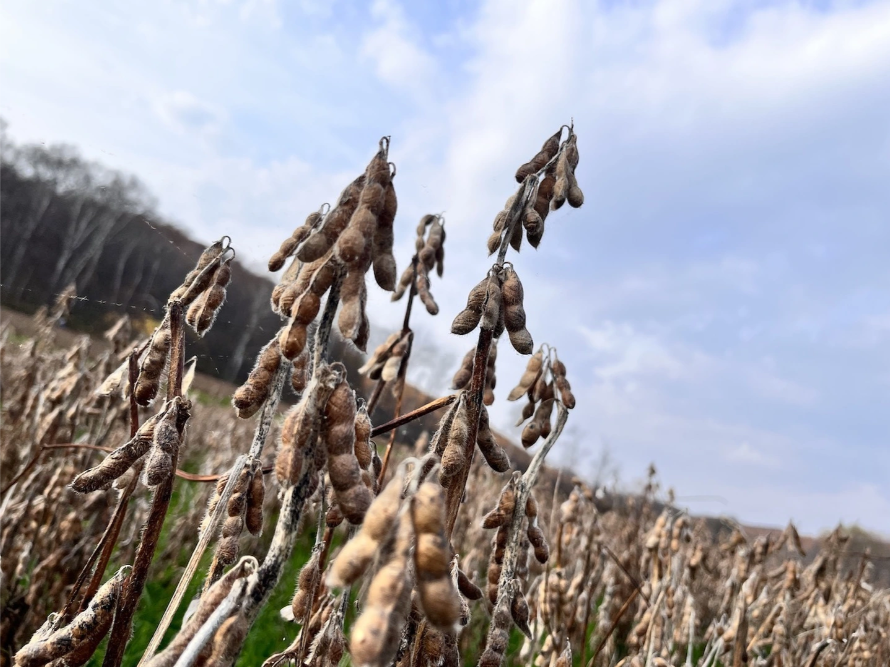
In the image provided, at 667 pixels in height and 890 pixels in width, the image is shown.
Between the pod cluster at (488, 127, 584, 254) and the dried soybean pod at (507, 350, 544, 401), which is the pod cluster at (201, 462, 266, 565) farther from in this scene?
the dried soybean pod at (507, 350, 544, 401)

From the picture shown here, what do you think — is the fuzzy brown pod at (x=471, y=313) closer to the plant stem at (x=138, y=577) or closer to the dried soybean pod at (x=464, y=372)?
the dried soybean pod at (x=464, y=372)

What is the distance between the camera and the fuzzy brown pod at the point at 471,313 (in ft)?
4.39

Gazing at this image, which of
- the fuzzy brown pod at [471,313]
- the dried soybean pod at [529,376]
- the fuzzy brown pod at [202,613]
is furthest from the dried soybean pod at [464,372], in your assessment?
the fuzzy brown pod at [202,613]

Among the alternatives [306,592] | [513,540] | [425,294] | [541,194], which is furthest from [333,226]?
[425,294]

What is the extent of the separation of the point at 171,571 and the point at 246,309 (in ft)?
7.14

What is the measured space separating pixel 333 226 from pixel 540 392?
1025mm

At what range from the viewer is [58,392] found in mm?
2799

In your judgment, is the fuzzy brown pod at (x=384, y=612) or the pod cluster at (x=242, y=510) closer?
the fuzzy brown pod at (x=384, y=612)

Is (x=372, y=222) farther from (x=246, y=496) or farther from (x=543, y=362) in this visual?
(x=543, y=362)

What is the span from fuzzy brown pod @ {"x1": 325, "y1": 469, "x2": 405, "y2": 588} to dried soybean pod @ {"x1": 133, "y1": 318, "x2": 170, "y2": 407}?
32.4 inches

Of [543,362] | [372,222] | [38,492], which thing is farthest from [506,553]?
[38,492]

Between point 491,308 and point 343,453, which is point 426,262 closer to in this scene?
point 491,308

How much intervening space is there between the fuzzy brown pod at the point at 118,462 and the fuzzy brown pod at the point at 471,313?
0.65m

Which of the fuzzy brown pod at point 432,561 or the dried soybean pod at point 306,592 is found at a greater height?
the fuzzy brown pod at point 432,561
